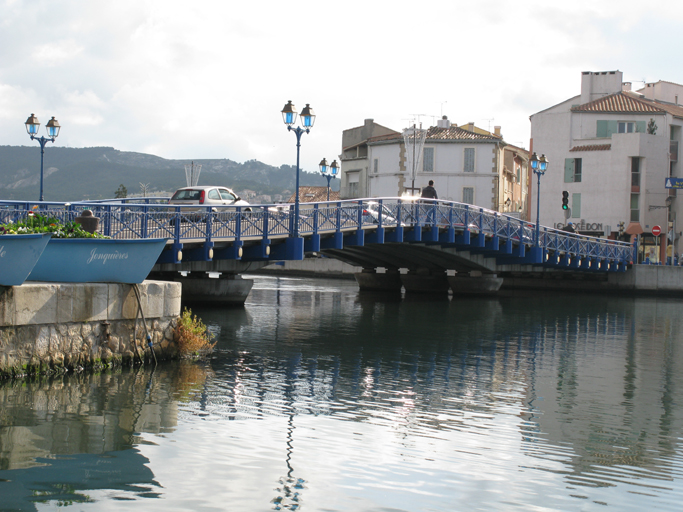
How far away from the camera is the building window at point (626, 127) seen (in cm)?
5428

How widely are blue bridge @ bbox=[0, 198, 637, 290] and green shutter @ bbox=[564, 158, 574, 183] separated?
972 cm

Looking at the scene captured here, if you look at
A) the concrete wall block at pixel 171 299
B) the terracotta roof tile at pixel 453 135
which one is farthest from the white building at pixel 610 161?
the concrete wall block at pixel 171 299

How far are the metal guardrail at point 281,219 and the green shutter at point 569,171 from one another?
13372 mm

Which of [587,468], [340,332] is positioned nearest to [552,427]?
[587,468]

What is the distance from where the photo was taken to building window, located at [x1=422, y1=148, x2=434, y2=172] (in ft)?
208

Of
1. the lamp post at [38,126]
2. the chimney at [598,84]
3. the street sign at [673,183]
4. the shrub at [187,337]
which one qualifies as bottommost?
the shrub at [187,337]

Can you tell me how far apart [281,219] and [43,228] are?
503 inches

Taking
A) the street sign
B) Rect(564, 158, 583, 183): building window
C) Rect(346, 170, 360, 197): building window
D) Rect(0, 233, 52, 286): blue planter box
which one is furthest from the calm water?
Rect(346, 170, 360, 197): building window

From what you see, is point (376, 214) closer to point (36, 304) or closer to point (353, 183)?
point (36, 304)

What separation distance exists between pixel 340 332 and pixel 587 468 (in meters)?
13.9

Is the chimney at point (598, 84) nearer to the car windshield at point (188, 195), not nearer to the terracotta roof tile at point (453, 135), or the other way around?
the terracotta roof tile at point (453, 135)

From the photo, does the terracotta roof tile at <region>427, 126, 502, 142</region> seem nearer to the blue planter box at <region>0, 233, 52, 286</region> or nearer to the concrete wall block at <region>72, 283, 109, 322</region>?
the concrete wall block at <region>72, 283, 109, 322</region>

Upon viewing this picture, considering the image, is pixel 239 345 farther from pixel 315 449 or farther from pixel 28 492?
pixel 28 492

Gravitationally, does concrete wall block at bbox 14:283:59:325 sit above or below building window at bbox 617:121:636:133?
below
